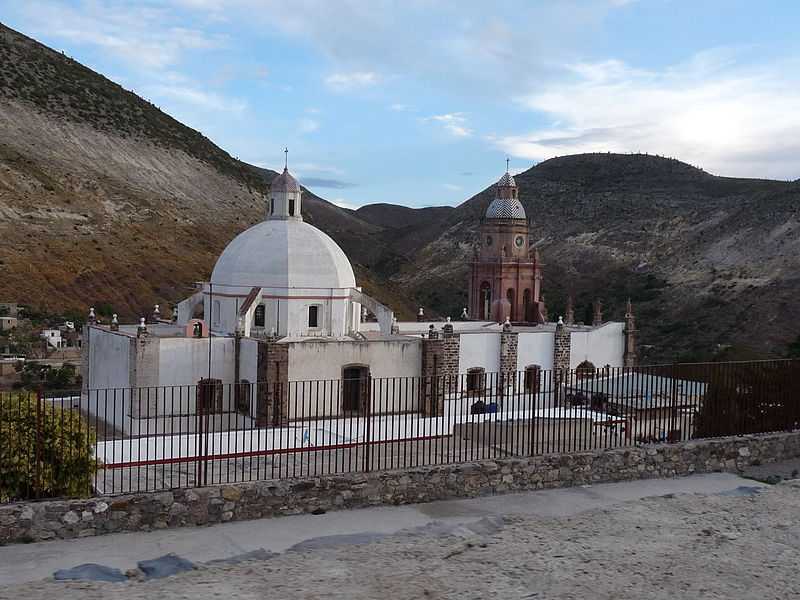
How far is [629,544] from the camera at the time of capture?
431 inches

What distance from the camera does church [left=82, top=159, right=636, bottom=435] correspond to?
22.9 metres

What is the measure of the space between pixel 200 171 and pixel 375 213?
87.4 metres

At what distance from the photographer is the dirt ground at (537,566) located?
9094 millimetres

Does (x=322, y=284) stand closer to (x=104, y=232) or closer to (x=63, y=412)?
(x=63, y=412)

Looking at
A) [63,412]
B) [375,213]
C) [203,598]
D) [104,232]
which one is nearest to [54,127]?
[104,232]

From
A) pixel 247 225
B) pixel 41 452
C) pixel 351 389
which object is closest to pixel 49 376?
pixel 351 389

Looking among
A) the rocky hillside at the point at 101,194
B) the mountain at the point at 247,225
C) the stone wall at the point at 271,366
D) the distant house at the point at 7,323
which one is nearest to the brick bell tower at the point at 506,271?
the mountain at the point at 247,225

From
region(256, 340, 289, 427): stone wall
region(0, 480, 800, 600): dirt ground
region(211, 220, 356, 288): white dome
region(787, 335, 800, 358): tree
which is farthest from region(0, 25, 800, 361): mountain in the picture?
region(0, 480, 800, 600): dirt ground

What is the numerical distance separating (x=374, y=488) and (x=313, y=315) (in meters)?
13.8

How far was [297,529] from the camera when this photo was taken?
11.2 m

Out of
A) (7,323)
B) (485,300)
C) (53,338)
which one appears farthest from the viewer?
(7,323)

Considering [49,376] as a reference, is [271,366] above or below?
above

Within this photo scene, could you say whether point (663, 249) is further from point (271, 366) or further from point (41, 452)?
point (41, 452)

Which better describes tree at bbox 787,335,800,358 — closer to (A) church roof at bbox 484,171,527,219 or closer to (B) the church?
(B) the church
